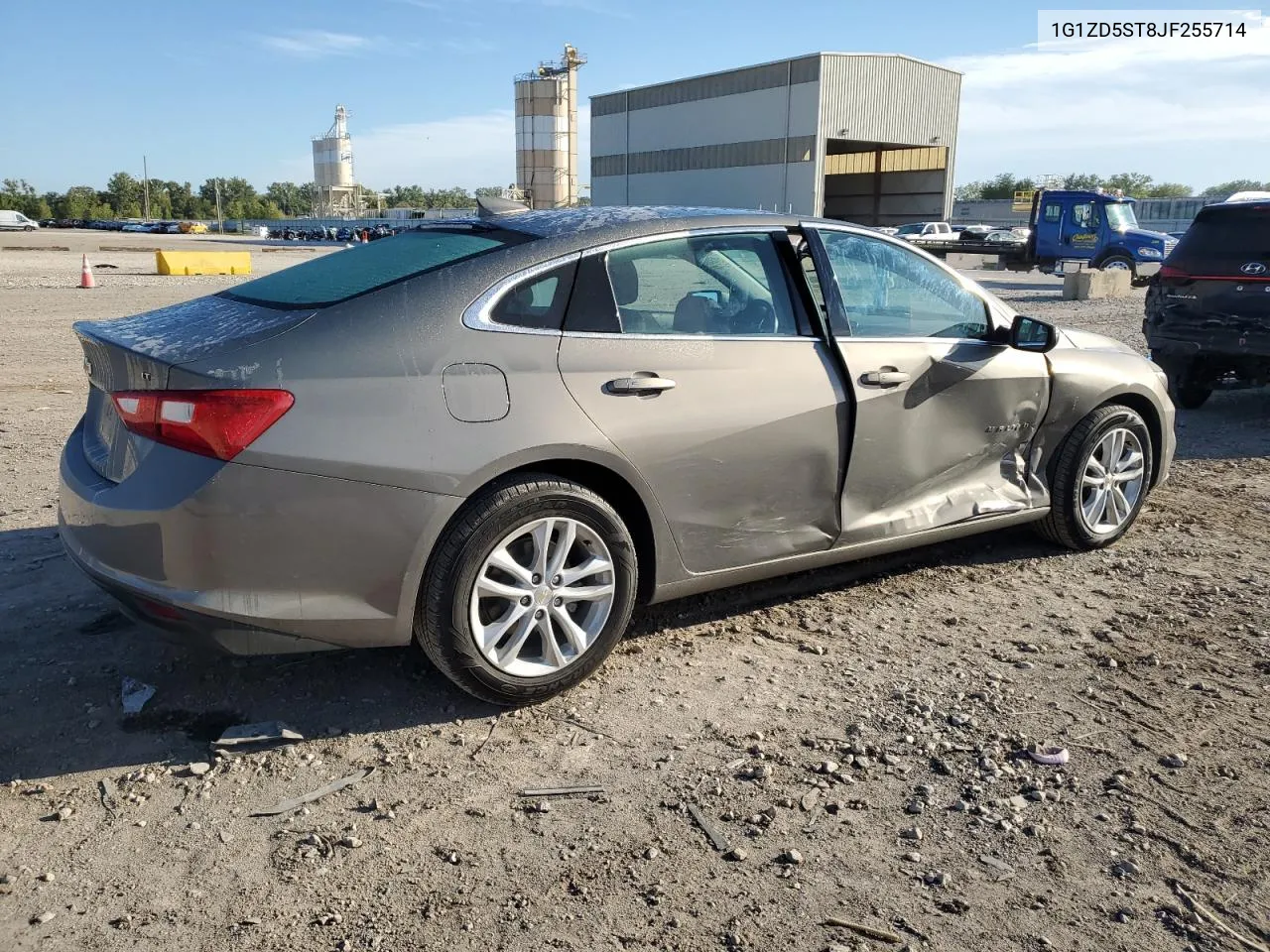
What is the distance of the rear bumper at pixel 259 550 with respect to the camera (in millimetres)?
2936

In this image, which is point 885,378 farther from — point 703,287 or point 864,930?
point 864,930

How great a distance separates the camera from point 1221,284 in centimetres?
794

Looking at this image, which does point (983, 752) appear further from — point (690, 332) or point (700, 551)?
point (690, 332)

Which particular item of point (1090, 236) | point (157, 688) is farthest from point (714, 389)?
point (1090, 236)

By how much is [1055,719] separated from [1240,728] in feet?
1.96

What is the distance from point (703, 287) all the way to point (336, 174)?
12840 cm

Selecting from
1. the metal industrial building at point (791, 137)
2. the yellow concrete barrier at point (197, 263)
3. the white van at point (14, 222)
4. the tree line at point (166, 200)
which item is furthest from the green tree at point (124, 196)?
the yellow concrete barrier at point (197, 263)

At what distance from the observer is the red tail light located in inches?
115

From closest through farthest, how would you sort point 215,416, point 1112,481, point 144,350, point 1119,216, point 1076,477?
point 215,416 < point 144,350 < point 1076,477 < point 1112,481 < point 1119,216

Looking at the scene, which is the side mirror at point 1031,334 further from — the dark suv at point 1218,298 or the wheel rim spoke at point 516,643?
the dark suv at point 1218,298

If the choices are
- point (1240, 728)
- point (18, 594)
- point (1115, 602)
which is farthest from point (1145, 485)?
point (18, 594)

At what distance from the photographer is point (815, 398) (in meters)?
3.92

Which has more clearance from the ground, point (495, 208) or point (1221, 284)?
point (495, 208)

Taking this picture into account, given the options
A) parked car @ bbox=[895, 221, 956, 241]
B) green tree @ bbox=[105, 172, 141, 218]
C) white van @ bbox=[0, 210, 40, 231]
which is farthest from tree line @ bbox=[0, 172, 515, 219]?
parked car @ bbox=[895, 221, 956, 241]
